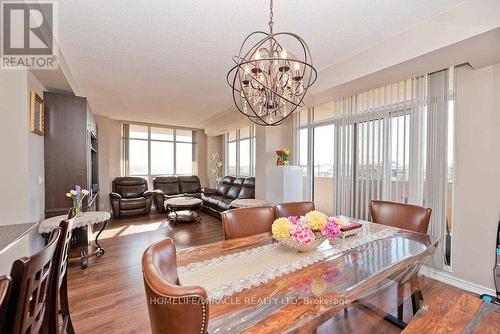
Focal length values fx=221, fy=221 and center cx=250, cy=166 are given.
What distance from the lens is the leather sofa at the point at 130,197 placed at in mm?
5453

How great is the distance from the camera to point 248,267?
50.6 inches

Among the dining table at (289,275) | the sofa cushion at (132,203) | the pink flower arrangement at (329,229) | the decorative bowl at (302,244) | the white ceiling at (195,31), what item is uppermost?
the white ceiling at (195,31)

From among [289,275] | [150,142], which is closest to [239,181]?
[150,142]

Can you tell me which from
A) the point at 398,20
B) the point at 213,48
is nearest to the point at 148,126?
the point at 213,48

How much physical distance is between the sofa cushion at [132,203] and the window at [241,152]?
9.21 feet

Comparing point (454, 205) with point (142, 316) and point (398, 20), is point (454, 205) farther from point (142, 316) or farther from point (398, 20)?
point (142, 316)

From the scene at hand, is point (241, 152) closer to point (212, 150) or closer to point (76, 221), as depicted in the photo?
point (212, 150)

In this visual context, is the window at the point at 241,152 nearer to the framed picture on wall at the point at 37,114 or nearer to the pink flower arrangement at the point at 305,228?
the framed picture on wall at the point at 37,114

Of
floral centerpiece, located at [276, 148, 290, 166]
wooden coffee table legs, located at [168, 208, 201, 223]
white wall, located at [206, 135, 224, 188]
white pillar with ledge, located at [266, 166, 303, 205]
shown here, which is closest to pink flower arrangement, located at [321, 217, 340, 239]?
white pillar with ledge, located at [266, 166, 303, 205]

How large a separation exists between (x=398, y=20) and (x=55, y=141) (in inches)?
172

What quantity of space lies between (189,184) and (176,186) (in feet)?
1.34

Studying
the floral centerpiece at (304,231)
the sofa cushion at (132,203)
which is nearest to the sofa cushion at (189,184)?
the sofa cushion at (132,203)

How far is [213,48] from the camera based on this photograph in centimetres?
246

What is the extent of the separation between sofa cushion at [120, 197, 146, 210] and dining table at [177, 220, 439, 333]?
478cm
